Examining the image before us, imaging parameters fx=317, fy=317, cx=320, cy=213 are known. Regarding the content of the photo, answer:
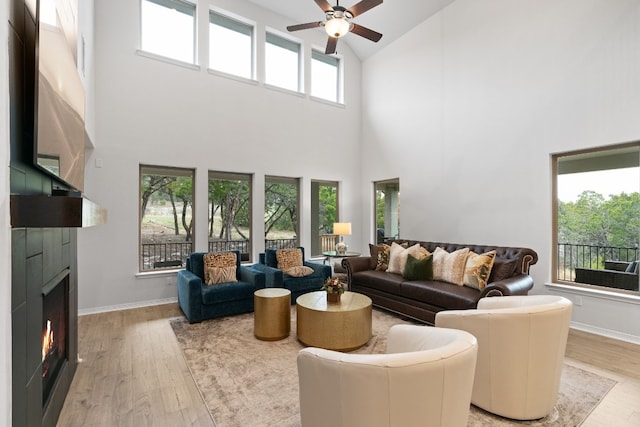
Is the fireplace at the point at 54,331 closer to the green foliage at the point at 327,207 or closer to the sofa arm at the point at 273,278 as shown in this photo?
the sofa arm at the point at 273,278

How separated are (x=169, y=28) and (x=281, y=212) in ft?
12.1

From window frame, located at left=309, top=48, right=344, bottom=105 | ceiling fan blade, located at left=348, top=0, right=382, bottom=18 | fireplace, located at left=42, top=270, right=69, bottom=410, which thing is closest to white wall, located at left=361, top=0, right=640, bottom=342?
window frame, located at left=309, top=48, right=344, bottom=105

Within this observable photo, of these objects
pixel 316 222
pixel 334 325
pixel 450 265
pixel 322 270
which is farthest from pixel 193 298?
pixel 316 222

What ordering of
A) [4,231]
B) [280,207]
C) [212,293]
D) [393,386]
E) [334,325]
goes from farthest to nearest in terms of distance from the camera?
1. [280,207]
2. [212,293]
3. [334,325]
4. [393,386]
5. [4,231]

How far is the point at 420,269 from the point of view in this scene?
421 cm

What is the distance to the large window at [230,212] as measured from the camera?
18.5 feet

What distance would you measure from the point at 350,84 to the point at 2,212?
708 cm

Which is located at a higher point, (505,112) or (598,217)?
(505,112)

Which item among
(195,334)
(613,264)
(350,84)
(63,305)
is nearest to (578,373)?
(613,264)

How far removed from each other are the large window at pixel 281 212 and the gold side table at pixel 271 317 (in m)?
2.77

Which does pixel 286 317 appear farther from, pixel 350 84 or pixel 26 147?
pixel 350 84

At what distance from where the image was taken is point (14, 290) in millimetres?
1282

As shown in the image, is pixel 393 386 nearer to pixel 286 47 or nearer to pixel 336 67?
pixel 286 47

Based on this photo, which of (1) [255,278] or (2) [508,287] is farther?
(1) [255,278]
